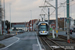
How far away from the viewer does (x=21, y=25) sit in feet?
396

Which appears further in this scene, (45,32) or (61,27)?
(61,27)

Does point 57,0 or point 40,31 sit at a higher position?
point 57,0

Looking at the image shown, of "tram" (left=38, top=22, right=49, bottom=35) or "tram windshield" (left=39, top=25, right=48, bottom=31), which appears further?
"tram windshield" (left=39, top=25, right=48, bottom=31)

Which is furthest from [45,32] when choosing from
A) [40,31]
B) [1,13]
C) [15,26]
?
[15,26]

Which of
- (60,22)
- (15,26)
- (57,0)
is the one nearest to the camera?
(57,0)

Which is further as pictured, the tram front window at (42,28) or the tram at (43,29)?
the tram front window at (42,28)

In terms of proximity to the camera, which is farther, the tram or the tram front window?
the tram front window

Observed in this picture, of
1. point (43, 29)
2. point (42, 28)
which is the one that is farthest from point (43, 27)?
point (43, 29)

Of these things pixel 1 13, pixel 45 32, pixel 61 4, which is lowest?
pixel 45 32

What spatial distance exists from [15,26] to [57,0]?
93174 mm

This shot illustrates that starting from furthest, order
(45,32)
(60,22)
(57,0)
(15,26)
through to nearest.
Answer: (15,26) < (60,22) < (45,32) < (57,0)

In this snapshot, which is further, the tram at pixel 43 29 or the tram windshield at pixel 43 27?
the tram windshield at pixel 43 27

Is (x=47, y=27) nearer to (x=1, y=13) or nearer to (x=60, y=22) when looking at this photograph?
(x=1, y=13)

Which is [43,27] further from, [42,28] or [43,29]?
[43,29]
